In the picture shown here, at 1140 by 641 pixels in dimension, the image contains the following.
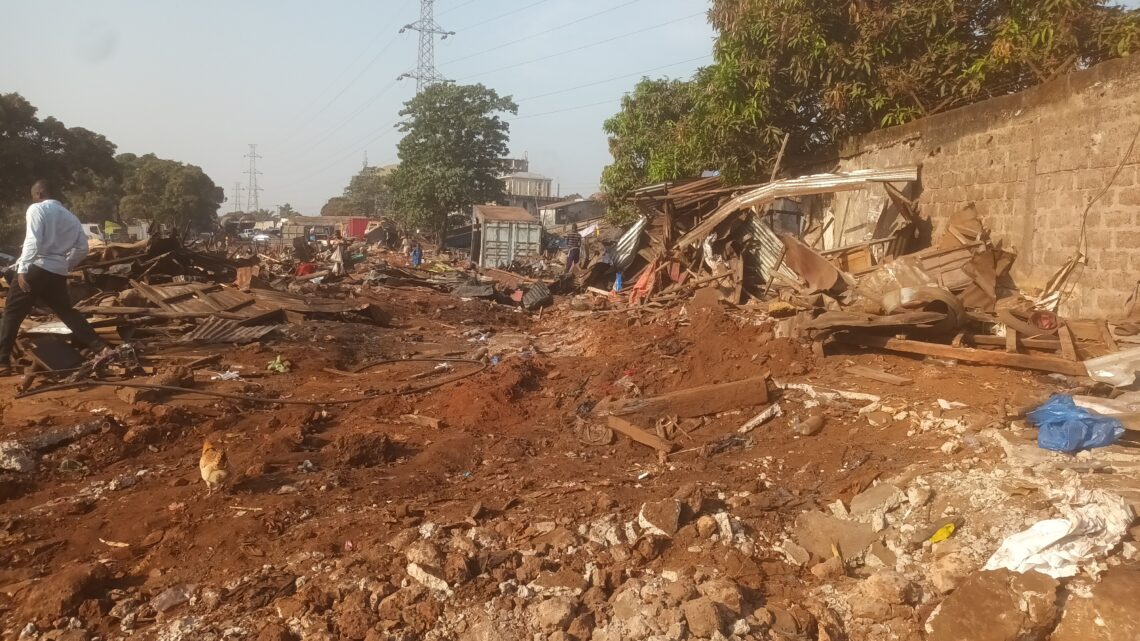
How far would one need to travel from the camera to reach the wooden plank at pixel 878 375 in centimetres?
579

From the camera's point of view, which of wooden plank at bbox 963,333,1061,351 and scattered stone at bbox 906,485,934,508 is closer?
scattered stone at bbox 906,485,934,508

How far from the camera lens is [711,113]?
462 inches

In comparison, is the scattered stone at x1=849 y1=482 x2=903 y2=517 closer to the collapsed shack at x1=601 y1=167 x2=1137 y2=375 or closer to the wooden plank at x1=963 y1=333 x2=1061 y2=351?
the collapsed shack at x1=601 y1=167 x2=1137 y2=375

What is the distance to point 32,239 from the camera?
20.6 ft

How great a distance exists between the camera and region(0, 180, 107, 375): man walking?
630 centimetres

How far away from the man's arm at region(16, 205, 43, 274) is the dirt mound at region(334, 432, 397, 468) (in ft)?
11.7

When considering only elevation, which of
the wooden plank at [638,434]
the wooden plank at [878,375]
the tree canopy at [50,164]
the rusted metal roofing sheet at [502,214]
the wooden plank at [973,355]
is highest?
the tree canopy at [50,164]

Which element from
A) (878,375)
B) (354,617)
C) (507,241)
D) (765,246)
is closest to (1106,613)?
(878,375)

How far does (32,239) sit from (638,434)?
18.4 ft

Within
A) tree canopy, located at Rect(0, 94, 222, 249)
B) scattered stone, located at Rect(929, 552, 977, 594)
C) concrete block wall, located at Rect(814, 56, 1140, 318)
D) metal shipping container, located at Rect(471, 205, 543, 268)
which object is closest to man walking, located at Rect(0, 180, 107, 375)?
scattered stone, located at Rect(929, 552, 977, 594)

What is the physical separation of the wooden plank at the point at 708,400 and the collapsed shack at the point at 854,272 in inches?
43.7

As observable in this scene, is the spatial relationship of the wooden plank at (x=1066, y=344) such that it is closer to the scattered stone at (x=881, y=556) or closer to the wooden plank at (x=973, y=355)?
the wooden plank at (x=973, y=355)

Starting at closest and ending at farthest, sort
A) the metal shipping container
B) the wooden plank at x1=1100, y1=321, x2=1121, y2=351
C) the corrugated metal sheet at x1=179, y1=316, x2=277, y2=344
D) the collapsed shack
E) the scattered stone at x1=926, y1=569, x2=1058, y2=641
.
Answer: the scattered stone at x1=926, y1=569, x2=1058, y2=641 < the wooden plank at x1=1100, y1=321, x2=1121, y2=351 < the collapsed shack < the corrugated metal sheet at x1=179, y1=316, x2=277, y2=344 < the metal shipping container

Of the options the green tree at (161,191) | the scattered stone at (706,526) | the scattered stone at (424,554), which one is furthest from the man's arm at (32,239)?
the green tree at (161,191)
